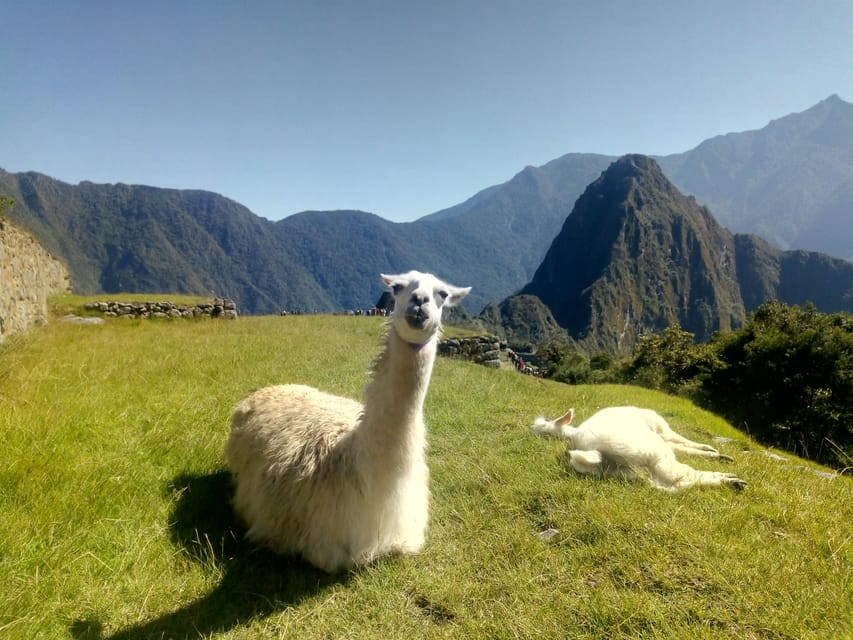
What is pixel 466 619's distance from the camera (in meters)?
2.67

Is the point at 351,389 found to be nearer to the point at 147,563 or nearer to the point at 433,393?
the point at 433,393

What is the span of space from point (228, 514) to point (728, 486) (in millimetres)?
4444

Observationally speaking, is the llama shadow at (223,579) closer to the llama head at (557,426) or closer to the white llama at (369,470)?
the white llama at (369,470)

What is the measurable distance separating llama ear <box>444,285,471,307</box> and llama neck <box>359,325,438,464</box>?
1.24 ft

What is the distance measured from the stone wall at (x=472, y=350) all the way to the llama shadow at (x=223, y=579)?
13.8 meters

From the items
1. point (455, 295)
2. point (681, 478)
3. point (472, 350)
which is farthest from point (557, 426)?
point (472, 350)

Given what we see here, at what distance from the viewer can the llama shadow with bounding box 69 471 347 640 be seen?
2586mm

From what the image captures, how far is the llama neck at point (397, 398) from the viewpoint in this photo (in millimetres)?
3092

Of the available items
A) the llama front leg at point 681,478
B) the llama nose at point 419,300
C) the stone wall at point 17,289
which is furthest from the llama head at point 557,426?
the stone wall at point 17,289

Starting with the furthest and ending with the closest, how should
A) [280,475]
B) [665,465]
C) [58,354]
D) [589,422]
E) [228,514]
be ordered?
[58,354]
[589,422]
[665,465]
[228,514]
[280,475]

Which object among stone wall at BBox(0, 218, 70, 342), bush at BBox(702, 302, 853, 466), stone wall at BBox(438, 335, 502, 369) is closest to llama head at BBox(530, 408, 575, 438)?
stone wall at BBox(0, 218, 70, 342)

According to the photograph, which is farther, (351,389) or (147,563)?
(351,389)

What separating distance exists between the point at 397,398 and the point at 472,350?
15.3 m

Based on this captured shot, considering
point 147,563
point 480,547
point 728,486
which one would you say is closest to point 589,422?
point 728,486
